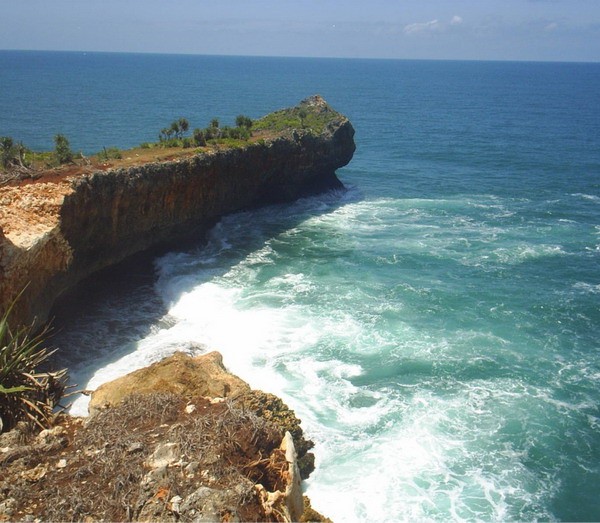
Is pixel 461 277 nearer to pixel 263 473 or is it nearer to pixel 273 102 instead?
pixel 263 473

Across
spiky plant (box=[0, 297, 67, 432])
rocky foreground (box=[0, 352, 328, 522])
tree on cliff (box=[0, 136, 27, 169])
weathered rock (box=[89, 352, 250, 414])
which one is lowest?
weathered rock (box=[89, 352, 250, 414])

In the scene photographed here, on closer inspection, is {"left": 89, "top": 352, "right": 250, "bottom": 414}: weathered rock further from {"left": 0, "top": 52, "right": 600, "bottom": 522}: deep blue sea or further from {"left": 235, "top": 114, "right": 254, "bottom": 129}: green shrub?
{"left": 235, "top": 114, "right": 254, "bottom": 129}: green shrub

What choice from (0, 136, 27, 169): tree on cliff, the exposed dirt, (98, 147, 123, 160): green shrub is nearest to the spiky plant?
the exposed dirt

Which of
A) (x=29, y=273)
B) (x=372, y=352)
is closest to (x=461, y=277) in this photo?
(x=372, y=352)

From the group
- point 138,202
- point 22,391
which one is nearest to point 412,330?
point 138,202

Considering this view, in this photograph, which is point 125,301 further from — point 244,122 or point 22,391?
point 244,122
